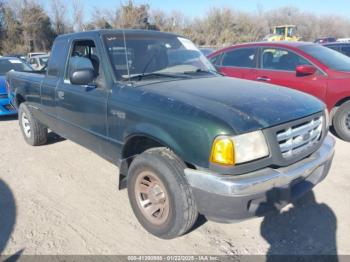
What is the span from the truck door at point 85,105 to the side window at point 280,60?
363 cm

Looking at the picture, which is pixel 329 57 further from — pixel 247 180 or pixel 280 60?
pixel 247 180

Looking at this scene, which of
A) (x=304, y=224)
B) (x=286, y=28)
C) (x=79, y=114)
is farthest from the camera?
(x=286, y=28)

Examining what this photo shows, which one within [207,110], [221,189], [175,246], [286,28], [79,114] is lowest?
[175,246]

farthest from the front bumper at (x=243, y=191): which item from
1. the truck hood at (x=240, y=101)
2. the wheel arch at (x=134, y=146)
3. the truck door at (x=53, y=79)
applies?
the truck door at (x=53, y=79)

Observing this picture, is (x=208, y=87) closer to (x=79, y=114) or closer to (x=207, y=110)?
(x=207, y=110)

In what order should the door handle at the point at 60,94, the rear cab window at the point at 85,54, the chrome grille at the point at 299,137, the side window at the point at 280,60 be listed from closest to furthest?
the chrome grille at the point at 299,137, the rear cab window at the point at 85,54, the door handle at the point at 60,94, the side window at the point at 280,60

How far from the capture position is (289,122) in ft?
8.64

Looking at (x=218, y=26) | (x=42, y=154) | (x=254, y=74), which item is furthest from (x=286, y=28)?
(x=42, y=154)

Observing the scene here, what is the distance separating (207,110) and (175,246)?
4.13 ft

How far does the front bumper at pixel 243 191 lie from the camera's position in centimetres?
237

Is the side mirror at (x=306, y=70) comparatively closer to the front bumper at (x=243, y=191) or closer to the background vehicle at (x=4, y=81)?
the front bumper at (x=243, y=191)

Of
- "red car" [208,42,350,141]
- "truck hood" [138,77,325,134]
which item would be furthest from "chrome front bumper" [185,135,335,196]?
"red car" [208,42,350,141]

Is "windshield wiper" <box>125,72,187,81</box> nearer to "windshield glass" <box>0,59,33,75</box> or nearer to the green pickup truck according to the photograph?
the green pickup truck

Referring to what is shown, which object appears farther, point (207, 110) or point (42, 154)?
point (42, 154)
